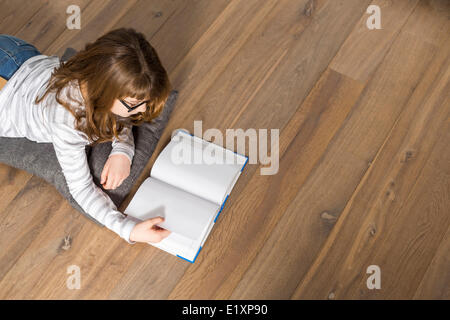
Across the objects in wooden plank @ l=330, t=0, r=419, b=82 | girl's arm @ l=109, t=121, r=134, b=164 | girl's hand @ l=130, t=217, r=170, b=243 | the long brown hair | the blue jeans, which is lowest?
girl's hand @ l=130, t=217, r=170, b=243

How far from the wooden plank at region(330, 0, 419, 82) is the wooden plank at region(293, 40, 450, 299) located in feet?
0.64

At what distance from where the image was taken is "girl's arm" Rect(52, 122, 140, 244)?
1007 millimetres

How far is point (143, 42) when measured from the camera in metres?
0.89

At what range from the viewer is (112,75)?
33.6 inches

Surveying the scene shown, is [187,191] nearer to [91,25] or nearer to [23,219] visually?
[23,219]

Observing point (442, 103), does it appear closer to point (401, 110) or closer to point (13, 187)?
point (401, 110)

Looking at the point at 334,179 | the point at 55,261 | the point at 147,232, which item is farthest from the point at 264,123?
the point at 55,261

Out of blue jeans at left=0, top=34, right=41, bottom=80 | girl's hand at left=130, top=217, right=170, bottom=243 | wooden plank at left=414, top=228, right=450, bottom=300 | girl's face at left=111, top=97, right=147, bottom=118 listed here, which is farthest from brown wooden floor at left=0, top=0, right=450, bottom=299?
girl's face at left=111, top=97, right=147, bottom=118

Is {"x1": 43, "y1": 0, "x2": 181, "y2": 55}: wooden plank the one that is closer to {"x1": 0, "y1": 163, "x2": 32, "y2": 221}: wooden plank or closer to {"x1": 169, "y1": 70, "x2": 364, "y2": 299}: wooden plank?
{"x1": 0, "y1": 163, "x2": 32, "y2": 221}: wooden plank

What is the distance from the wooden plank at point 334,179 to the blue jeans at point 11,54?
823 mm

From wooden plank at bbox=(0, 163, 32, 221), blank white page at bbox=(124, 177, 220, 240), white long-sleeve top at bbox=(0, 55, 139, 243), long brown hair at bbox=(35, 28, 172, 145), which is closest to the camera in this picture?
long brown hair at bbox=(35, 28, 172, 145)

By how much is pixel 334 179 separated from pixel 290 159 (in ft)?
0.48
